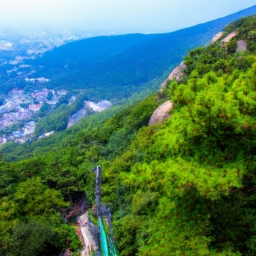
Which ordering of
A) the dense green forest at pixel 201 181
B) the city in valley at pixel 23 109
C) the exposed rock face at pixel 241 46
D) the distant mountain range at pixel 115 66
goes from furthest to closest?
the distant mountain range at pixel 115 66 < the city in valley at pixel 23 109 < the exposed rock face at pixel 241 46 < the dense green forest at pixel 201 181

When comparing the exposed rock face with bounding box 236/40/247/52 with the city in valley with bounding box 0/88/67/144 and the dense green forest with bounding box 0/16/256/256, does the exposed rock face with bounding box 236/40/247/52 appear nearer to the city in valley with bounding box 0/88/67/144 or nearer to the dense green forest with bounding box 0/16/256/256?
the dense green forest with bounding box 0/16/256/256

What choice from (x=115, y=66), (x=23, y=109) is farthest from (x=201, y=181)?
(x=115, y=66)

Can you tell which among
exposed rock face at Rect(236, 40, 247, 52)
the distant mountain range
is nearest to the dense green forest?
exposed rock face at Rect(236, 40, 247, 52)

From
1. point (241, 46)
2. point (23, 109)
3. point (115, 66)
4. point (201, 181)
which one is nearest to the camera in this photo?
point (201, 181)

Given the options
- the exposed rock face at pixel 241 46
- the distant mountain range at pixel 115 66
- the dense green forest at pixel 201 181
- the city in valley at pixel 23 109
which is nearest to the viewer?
the dense green forest at pixel 201 181

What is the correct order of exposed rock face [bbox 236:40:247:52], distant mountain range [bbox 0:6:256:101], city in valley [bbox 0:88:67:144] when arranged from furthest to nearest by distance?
distant mountain range [bbox 0:6:256:101]
city in valley [bbox 0:88:67:144]
exposed rock face [bbox 236:40:247:52]

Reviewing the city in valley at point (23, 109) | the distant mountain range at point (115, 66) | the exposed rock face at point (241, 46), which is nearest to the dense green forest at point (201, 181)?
the exposed rock face at point (241, 46)

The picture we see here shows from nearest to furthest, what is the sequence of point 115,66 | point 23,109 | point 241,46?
1. point 241,46
2. point 23,109
3. point 115,66

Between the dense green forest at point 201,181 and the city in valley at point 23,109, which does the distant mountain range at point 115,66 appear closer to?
the city in valley at point 23,109

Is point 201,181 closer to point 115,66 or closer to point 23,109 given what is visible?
point 23,109

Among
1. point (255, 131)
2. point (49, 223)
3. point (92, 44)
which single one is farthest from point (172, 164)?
point (92, 44)

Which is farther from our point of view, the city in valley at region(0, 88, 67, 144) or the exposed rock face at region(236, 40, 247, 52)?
the city in valley at region(0, 88, 67, 144)
